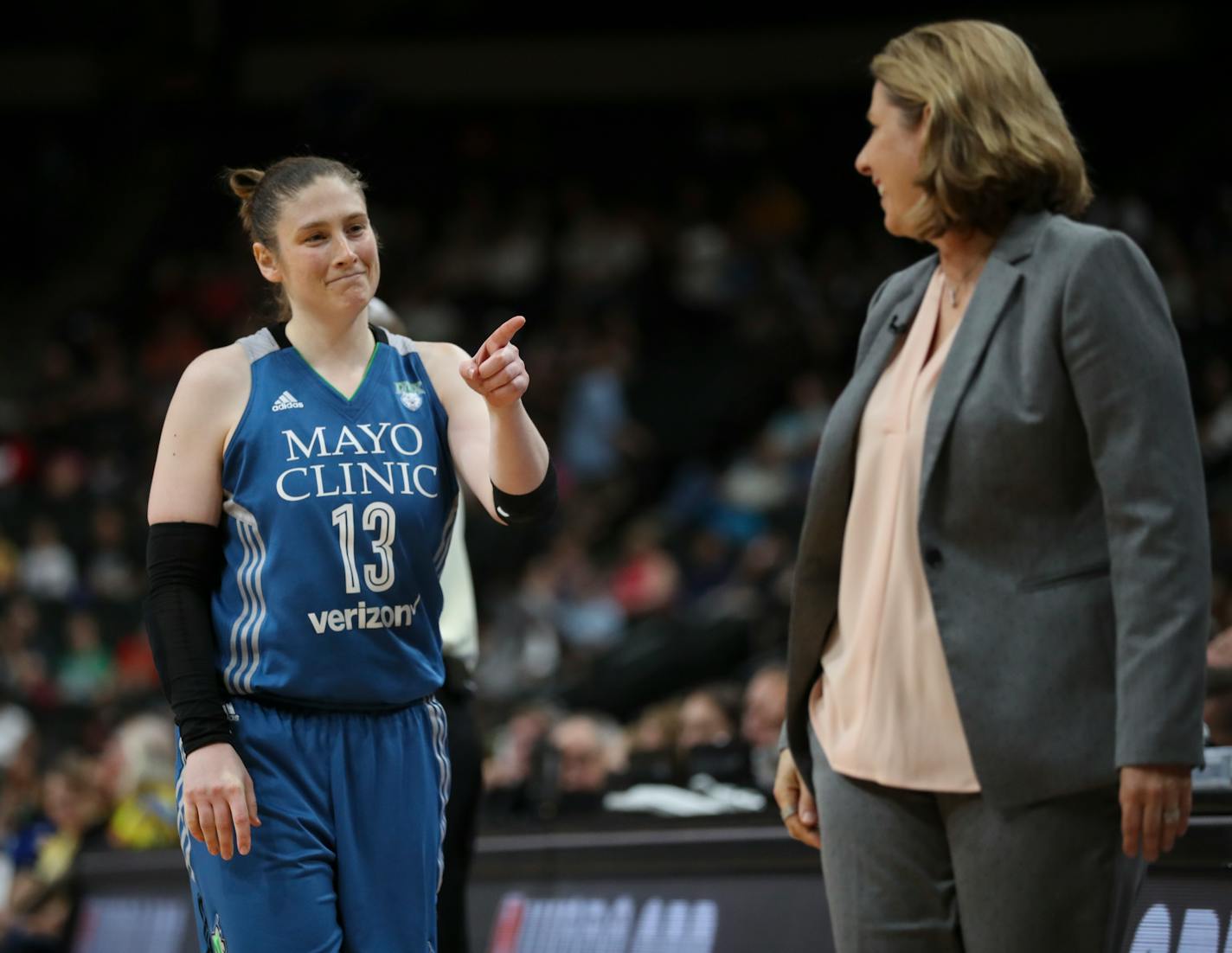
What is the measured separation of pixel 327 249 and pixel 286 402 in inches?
11.0

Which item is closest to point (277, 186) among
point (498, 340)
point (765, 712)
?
point (498, 340)

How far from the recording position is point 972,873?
2568mm

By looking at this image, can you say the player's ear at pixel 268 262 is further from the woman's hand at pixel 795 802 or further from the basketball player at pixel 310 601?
the woman's hand at pixel 795 802

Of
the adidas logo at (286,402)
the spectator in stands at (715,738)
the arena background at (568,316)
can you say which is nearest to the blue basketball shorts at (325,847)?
the adidas logo at (286,402)

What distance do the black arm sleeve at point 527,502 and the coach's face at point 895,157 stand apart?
2.53 ft

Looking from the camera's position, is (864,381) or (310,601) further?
(310,601)

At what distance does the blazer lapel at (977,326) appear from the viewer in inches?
104

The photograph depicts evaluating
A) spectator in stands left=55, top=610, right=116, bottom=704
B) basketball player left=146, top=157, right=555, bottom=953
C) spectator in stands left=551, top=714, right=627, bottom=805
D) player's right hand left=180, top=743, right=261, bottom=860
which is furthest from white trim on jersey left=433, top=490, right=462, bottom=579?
spectator in stands left=55, top=610, right=116, bottom=704

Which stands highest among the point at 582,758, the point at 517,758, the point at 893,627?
the point at 893,627

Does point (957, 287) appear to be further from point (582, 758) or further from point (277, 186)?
point (582, 758)

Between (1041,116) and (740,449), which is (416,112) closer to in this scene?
(740,449)

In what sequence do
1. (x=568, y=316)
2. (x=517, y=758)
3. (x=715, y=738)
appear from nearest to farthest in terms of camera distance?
(x=715, y=738) → (x=517, y=758) → (x=568, y=316)

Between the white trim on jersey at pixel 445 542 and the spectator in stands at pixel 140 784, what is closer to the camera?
the white trim on jersey at pixel 445 542

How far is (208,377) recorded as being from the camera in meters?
3.15
